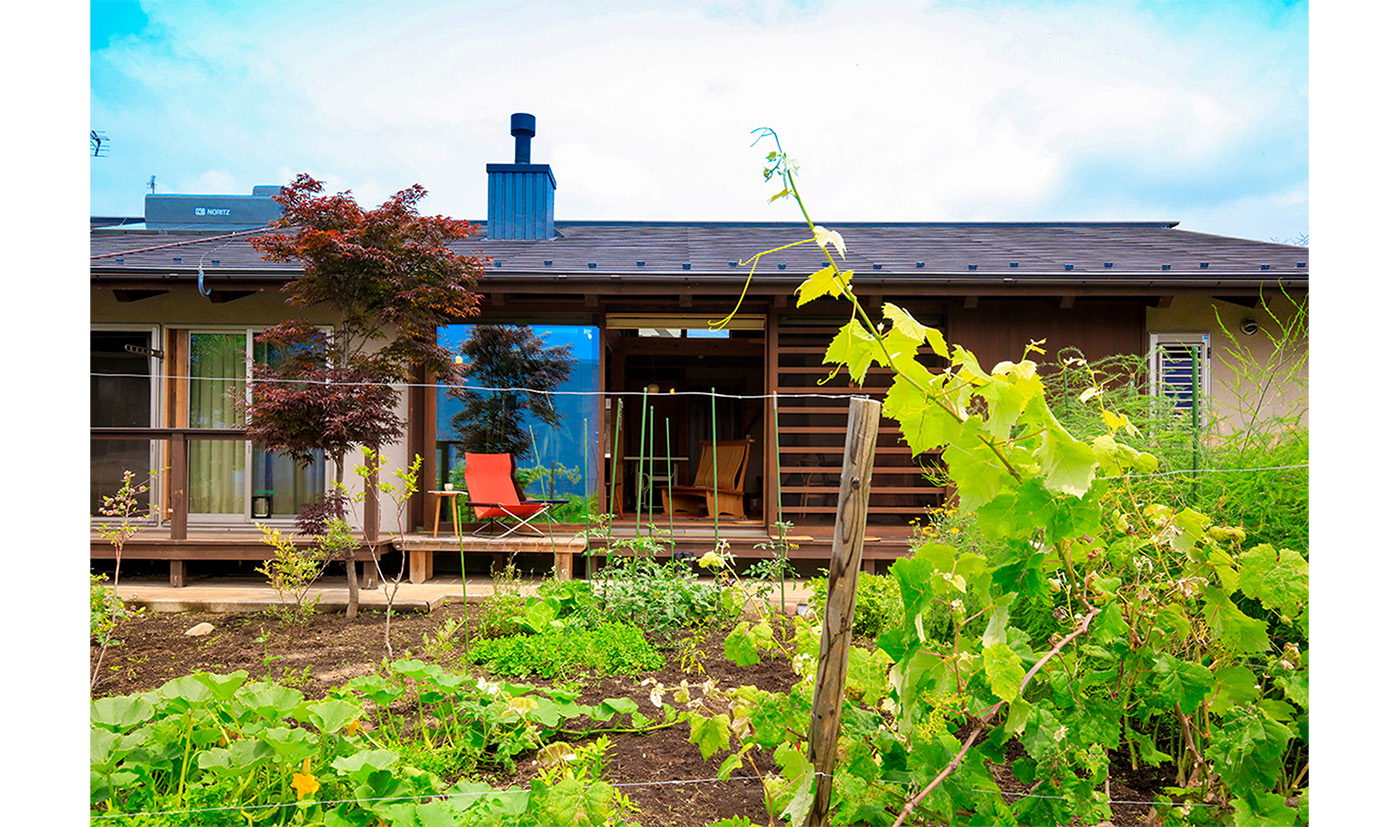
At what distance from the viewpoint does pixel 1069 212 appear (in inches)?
373

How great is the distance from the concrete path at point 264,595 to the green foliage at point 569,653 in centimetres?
79

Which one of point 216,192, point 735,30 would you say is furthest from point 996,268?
point 216,192

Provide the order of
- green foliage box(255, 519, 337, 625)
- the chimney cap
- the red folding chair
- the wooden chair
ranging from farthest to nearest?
the chimney cap → the wooden chair → the red folding chair → green foliage box(255, 519, 337, 625)

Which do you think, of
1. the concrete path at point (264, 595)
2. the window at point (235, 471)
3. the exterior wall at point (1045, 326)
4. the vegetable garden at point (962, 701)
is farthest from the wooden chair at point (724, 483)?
the vegetable garden at point (962, 701)

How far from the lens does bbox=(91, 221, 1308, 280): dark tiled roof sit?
5855mm

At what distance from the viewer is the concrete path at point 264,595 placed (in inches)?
167

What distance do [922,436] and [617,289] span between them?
4886 mm

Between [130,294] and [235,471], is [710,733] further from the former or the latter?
[130,294]

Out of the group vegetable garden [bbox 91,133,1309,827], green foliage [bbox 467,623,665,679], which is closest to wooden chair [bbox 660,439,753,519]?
green foliage [bbox 467,623,665,679]

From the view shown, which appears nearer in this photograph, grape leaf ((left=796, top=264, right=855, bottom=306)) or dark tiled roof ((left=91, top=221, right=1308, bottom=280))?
grape leaf ((left=796, top=264, right=855, bottom=306))

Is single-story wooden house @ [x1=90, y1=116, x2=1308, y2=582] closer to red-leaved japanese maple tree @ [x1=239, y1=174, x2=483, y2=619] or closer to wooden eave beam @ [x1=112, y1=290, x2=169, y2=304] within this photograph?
wooden eave beam @ [x1=112, y1=290, x2=169, y2=304]

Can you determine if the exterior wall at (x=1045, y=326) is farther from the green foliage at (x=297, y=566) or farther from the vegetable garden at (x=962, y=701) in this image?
the green foliage at (x=297, y=566)

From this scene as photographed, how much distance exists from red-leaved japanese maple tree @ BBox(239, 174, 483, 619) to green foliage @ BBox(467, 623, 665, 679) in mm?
1543

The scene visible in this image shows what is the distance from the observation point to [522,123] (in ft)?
27.8
